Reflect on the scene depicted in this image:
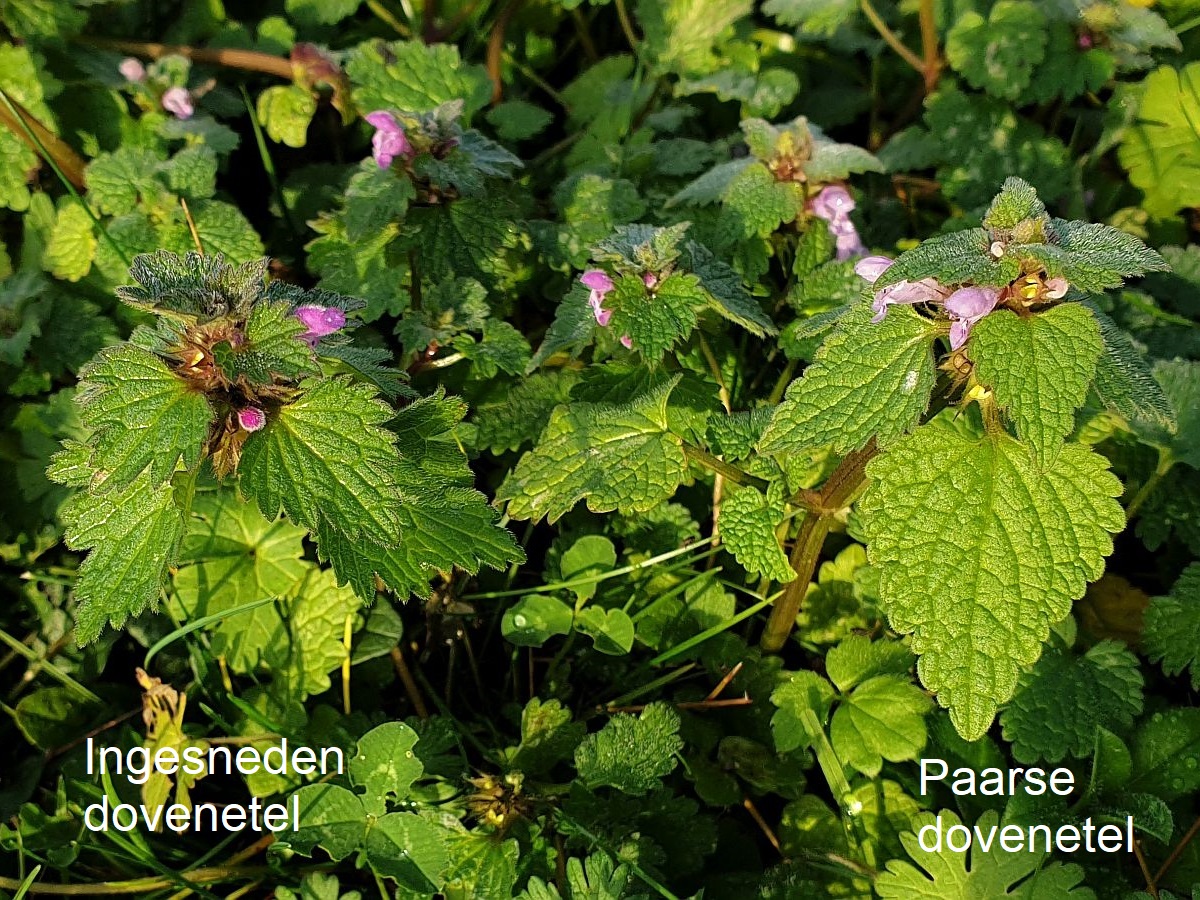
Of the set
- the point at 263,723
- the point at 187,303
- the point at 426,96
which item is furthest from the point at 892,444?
the point at 426,96

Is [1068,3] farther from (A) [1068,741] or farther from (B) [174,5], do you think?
(B) [174,5]

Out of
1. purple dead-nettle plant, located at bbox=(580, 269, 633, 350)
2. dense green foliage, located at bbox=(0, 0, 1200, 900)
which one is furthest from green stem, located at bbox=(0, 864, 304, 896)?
purple dead-nettle plant, located at bbox=(580, 269, 633, 350)

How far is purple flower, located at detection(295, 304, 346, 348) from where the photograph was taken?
5.16 ft

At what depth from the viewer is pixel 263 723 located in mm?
1991

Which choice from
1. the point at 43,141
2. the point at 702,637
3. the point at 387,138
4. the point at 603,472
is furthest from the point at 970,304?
the point at 43,141

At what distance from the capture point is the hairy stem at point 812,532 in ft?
5.44

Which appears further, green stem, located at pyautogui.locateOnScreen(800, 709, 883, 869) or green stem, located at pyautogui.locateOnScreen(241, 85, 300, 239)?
green stem, located at pyautogui.locateOnScreen(241, 85, 300, 239)

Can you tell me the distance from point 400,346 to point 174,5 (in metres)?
1.68

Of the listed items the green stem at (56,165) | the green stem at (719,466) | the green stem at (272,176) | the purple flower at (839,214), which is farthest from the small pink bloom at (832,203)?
the green stem at (56,165)

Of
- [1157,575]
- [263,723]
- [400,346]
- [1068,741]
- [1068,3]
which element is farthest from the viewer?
[1068,3]

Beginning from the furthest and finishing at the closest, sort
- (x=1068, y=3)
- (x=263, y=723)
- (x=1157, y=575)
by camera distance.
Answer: (x=1068, y=3), (x=1157, y=575), (x=263, y=723)

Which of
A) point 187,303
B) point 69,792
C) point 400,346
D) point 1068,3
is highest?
point 1068,3

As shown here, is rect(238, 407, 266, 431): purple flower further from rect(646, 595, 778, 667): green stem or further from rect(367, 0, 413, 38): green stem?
rect(367, 0, 413, 38): green stem

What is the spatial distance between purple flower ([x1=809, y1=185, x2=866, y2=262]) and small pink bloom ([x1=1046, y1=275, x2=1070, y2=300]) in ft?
3.38
